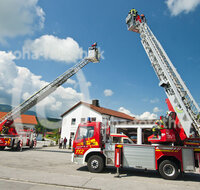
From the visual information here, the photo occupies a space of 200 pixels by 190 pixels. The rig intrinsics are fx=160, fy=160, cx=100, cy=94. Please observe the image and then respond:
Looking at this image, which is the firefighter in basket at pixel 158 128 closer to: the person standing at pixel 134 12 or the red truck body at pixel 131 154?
the red truck body at pixel 131 154

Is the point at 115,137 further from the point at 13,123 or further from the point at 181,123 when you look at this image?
the point at 13,123

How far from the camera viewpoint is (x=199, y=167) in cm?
694

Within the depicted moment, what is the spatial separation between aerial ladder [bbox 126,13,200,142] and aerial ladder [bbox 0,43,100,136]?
6.33 m

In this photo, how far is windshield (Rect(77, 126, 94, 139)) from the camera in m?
8.35

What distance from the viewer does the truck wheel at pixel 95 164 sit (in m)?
Result: 7.84

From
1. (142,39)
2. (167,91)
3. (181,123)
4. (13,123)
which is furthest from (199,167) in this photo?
(13,123)

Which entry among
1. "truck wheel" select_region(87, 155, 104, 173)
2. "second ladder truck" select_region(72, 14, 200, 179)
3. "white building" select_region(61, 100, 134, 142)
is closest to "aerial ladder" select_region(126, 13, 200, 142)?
"second ladder truck" select_region(72, 14, 200, 179)

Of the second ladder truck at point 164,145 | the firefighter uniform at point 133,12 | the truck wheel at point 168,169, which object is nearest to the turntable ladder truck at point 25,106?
the firefighter uniform at point 133,12

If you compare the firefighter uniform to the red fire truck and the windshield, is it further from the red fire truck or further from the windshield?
the red fire truck

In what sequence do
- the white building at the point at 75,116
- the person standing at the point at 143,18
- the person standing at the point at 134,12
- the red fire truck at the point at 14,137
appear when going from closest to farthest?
the person standing at the point at 143,18 → the person standing at the point at 134,12 → the red fire truck at the point at 14,137 → the white building at the point at 75,116

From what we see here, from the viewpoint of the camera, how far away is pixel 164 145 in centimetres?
736

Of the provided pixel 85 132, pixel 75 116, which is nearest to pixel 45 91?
pixel 85 132

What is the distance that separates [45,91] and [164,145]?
43.2 ft

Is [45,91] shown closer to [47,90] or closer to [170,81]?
[47,90]
